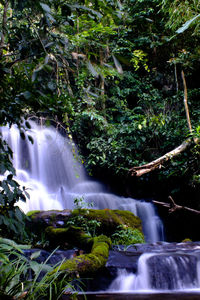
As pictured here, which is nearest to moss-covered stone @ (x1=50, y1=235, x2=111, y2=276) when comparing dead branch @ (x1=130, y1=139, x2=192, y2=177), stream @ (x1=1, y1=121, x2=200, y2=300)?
stream @ (x1=1, y1=121, x2=200, y2=300)

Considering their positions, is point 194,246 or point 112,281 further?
point 194,246

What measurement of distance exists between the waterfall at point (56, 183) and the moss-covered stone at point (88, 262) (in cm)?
322

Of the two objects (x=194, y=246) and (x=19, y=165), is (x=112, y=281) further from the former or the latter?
(x=19, y=165)

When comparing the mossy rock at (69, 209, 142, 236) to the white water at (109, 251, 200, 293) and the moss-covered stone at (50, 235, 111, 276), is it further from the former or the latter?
the white water at (109, 251, 200, 293)

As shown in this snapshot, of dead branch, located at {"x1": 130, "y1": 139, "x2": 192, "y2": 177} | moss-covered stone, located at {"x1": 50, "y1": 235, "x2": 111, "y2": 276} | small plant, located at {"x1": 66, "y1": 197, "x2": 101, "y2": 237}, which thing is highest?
dead branch, located at {"x1": 130, "y1": 139, "x2": 192, "y2": 177}

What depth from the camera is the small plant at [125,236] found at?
19.4 ft

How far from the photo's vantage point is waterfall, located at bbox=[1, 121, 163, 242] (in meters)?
7.61

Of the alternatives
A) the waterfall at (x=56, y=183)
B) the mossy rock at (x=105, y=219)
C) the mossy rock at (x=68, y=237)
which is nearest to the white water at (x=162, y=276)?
the mossy rock at (x=68, y=237)

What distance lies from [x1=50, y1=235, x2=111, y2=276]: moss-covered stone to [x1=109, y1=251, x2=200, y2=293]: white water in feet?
1.22

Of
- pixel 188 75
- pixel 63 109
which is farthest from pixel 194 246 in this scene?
pixel 188 75

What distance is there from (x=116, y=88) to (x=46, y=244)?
7.29 meters

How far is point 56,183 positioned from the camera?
9.09m

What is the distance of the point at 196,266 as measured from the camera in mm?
3836

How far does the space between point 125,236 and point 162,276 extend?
2226mm
